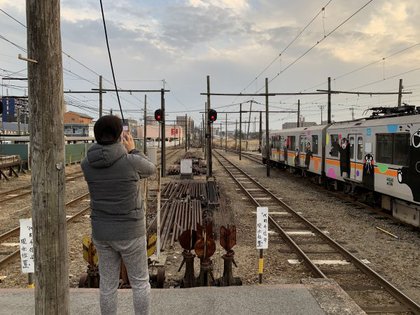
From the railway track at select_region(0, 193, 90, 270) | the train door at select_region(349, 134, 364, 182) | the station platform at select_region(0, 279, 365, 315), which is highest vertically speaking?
the train door at select_region(349, 134, 364, 182)

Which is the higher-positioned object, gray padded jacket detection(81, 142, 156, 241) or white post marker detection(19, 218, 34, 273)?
gray padded jacket detection(81, 142, 156, 241)

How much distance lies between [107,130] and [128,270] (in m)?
1.15

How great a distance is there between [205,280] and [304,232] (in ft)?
18.3

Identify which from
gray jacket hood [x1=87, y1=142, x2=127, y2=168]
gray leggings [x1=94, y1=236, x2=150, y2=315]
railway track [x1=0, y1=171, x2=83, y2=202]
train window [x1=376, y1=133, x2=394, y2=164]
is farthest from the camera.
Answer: railway track [x1=0, y1=171, x2=83, y2=202]

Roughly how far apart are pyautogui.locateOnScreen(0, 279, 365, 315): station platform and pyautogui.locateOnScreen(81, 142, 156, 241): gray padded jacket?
150 cm

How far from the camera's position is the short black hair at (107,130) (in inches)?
122

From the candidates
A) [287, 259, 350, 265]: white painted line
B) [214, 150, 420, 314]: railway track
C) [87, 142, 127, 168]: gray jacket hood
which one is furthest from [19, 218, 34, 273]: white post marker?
[287, 259, 350, 265]: white painted line

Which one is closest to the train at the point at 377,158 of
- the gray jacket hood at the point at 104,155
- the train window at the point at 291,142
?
the train window at the point at 291,142

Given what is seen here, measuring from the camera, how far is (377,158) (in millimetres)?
11867

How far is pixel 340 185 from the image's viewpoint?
54.9 ft

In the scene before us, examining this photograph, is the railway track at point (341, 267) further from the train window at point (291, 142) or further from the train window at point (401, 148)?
the train window at point (291, 142)

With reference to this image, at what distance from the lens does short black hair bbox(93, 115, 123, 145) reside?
3102mm

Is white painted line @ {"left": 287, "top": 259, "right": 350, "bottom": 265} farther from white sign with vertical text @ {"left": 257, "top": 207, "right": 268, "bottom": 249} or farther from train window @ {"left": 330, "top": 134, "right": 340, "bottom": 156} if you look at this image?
train window @ {"left": 330, "top": 134, "right": 340, "bottom": 156}

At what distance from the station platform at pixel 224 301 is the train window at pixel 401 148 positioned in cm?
629
